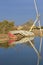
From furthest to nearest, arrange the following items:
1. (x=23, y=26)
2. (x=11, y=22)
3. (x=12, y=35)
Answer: (x=23, y=26), (x=11, y=22), (x=12, y=35)

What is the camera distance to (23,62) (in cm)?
1183

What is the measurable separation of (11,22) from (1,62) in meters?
24.9

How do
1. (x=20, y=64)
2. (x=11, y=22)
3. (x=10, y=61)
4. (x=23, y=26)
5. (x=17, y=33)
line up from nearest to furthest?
(x=20, y=64), (x=10, y=61), (x=17, y=33), (x=11, y=22), (x=23, y=26)

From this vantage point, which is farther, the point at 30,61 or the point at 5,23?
A: the point at 5,23

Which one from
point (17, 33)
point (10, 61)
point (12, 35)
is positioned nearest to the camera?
point (10, 61)

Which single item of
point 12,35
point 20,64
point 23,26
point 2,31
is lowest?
point 20,64

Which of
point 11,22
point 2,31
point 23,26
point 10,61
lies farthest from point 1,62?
point 23,26

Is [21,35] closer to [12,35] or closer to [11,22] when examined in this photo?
[12,35]

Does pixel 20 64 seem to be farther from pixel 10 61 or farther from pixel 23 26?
pixel 23 26

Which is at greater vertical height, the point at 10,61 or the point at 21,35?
the point at 21,35

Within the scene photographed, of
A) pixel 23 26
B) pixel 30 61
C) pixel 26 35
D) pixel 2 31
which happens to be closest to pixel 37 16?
pixel 26 35

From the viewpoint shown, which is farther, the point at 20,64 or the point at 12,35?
the point at 12,35

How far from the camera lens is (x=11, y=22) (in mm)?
36594

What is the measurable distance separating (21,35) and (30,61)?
1895cm
